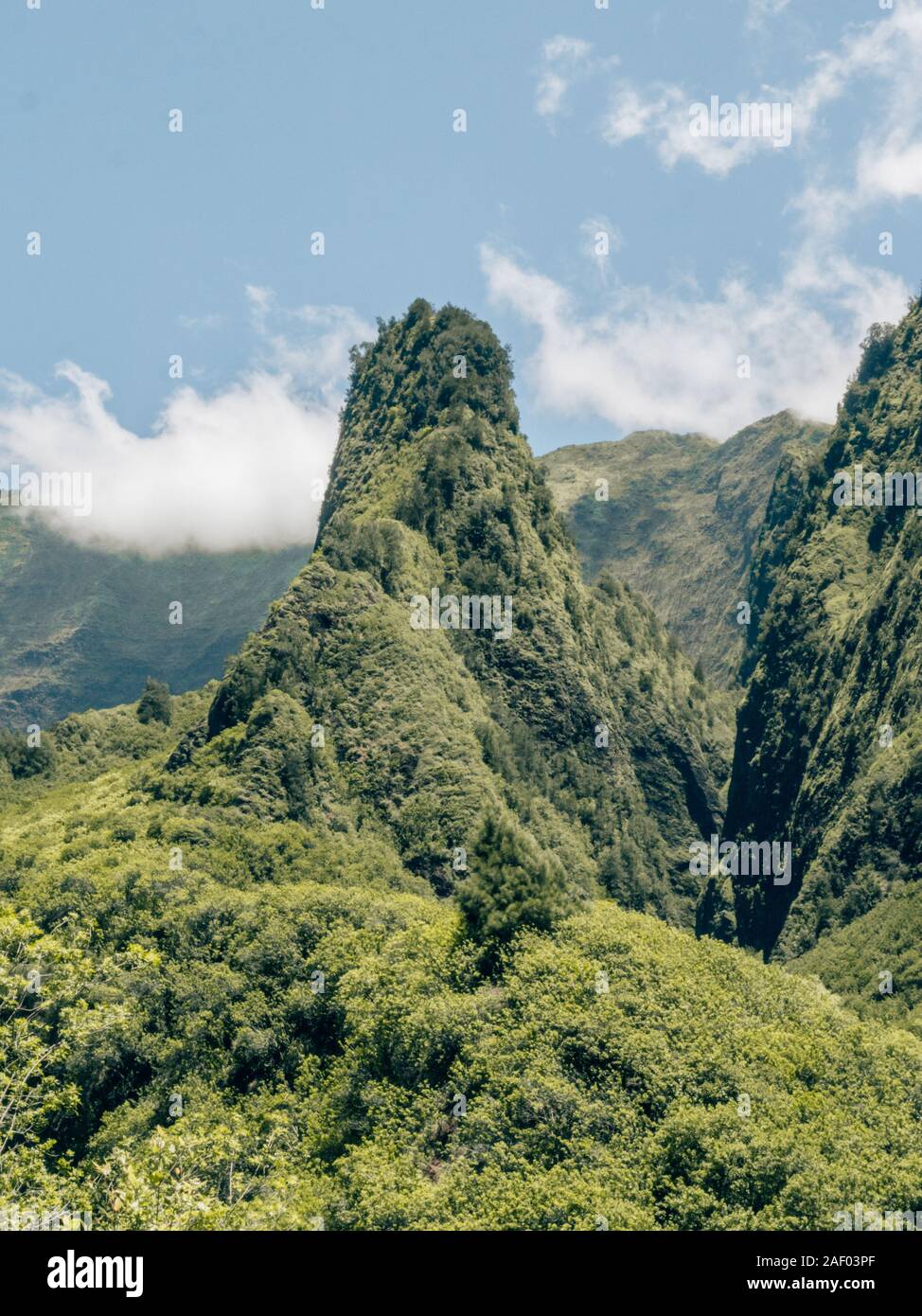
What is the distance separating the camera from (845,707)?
428ft

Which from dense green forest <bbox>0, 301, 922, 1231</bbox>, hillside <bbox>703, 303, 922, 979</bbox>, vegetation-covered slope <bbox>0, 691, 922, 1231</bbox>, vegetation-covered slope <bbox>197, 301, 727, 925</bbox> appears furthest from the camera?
hillside <bbox>703, 303, 922, 979</bbox>

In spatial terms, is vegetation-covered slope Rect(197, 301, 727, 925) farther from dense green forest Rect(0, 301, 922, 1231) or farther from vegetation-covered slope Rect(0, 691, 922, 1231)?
vegetation-covered slope Rect(0, 691, 922, 1231)

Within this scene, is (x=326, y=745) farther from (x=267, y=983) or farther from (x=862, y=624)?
(x=862, y=624)

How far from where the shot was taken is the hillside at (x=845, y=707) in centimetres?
10988

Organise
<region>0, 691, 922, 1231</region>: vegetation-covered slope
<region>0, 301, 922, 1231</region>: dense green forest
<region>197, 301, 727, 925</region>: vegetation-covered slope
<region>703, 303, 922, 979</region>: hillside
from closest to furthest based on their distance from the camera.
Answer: <region>0, 301, 922, 1231</region>: dense green forest → <region>0, 691, 922, 1231</region>: vegetation-covered slope → <region>197, 301, 727, 925</region>: vegetation-covered slope → <region>703, 303, 922, 979</region>: hillside

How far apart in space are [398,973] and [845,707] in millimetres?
80768

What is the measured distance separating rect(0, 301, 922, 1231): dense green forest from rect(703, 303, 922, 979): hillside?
375 inches

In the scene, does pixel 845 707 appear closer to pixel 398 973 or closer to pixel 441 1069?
pixel 398 973

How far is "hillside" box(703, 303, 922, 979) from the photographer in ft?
360

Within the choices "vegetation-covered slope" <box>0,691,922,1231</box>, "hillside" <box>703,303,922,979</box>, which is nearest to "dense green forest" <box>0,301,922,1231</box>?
"vegetation-covered slope" <box>0,691,922,1231</box>

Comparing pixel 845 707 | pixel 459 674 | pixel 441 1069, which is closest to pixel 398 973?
pixel 441 1069

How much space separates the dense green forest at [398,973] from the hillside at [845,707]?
31.2 ft

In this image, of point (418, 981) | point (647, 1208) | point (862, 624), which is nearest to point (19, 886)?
point (418, 981)
